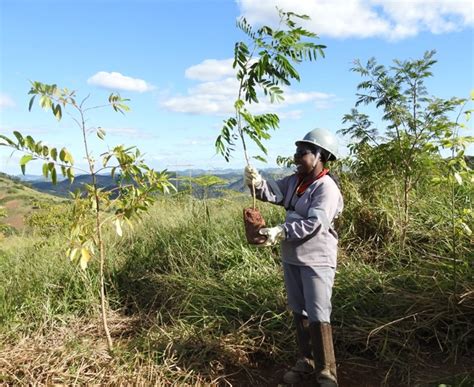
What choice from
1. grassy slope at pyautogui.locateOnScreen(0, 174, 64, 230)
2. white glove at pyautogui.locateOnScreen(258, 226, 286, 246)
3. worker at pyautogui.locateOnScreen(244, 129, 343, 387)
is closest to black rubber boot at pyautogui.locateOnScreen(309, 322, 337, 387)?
worker at pyautogui.locateOnScreen(244, 129, 343, 387)

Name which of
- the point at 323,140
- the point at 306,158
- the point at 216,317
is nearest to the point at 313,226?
the point at 306,158

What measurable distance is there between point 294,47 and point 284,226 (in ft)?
3.97

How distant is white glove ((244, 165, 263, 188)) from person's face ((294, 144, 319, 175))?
0.32 meters

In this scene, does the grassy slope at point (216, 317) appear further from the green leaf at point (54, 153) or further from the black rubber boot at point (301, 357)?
the green leaf at point (54, 153)

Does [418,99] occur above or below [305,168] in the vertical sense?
above

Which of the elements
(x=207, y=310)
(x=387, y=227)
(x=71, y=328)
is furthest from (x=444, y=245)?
(x=71, y=328)

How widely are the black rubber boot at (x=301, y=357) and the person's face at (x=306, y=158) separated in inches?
41.7

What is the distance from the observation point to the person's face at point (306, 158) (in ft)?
9.84

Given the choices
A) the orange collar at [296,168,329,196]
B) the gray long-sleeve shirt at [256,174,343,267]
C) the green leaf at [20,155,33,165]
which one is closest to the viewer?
the green leaf at [20,155,33,165]

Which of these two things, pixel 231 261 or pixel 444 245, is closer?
pixel 444 245

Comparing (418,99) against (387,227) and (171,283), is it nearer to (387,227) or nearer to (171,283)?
(387,227)

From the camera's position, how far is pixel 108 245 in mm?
5418

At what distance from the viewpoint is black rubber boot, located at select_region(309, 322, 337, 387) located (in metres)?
2.94

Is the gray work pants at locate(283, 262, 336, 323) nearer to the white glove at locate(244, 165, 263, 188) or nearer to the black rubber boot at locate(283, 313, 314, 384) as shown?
the black rubber boot at locate(283, 313, 314, 384)
